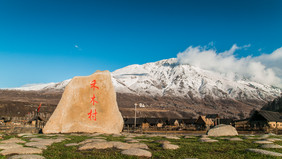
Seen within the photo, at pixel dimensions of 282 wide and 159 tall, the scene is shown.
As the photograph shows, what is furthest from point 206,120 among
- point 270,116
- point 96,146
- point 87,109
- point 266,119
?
point 96,146

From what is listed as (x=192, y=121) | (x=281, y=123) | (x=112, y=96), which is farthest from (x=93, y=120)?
(x=192, y=121)

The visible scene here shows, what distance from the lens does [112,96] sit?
63.7 ft

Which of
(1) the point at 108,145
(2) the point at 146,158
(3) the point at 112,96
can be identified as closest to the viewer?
(2) the point at 146,158

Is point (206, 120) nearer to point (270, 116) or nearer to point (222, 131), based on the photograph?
point (270, 116)

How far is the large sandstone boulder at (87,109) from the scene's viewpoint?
1741cm

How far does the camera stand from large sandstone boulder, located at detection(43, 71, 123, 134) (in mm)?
→ 17406

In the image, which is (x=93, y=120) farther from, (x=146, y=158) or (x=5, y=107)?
(x=5, y=107)

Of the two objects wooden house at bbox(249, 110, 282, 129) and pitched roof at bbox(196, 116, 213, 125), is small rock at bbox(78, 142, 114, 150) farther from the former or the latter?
pitched roof at bbox(196, 116, 213, 125)

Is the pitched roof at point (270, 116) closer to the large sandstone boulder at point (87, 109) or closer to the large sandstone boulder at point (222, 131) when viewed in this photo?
the large sandstone boulder at point (222, 131)

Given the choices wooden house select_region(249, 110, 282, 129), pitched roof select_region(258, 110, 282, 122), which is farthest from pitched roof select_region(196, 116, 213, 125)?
pitched roof select_region(258, 110, 282, 122)

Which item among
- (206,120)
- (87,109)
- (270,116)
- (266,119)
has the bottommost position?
(206,120)

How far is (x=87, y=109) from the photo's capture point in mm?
18141

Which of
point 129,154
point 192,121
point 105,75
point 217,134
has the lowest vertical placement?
point 192,121

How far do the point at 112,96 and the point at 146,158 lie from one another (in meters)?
13.4
